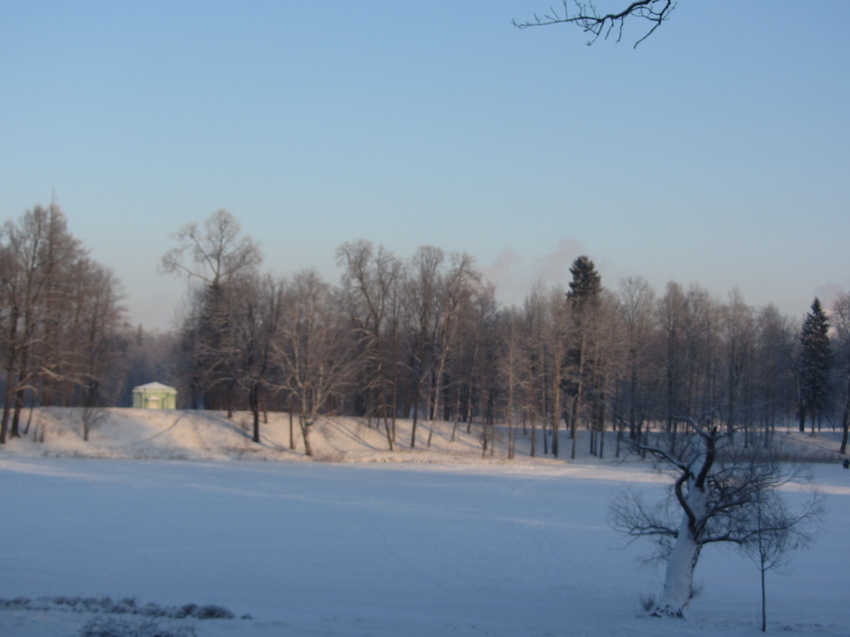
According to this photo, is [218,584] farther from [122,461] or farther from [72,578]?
[122,461]

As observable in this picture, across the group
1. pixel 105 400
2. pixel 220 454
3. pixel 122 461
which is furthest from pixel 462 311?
pixel 105 400

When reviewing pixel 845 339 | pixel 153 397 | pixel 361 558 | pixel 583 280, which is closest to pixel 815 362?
pixel 845 339

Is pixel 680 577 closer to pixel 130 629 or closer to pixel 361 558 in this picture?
pixel 361 558

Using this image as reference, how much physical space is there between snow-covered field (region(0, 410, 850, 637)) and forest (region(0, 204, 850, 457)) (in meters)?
10.7

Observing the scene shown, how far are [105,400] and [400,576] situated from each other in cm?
5873

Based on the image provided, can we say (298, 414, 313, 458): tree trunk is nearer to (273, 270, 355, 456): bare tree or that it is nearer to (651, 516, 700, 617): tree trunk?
(273, 270, 355, 456): bare tree

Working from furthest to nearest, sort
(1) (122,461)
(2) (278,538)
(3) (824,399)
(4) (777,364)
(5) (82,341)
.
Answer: (4) (777,364) → (3) (824,399) → (5) (82,341) → (1) (122,461) → (2) (278,538)

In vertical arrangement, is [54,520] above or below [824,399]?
below

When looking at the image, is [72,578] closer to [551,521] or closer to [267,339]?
[551,521]

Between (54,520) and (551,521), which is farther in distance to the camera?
(551,521)

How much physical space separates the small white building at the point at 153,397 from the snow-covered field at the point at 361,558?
18593mm

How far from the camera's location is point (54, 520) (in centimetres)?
2186

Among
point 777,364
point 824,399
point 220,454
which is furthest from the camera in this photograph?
point 777,364

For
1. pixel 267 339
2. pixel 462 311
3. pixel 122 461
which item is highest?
pixel 462 311
